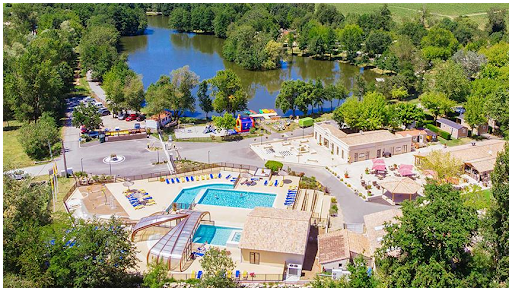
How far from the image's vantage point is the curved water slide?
27.6 meters

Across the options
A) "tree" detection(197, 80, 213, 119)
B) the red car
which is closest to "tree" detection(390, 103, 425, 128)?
"tree" detection(197, 80, 213, 119)

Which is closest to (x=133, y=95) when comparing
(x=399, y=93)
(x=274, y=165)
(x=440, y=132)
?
(x=274, y=165)

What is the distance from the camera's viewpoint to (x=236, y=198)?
3653cm

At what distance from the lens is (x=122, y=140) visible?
46562 millimetres

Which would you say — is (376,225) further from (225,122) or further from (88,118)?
(88,118)

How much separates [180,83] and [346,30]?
1721 inches

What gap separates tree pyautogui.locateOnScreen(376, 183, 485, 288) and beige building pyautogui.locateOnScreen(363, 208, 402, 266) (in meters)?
3.63

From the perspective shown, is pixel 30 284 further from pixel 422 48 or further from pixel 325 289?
pixel 422 48

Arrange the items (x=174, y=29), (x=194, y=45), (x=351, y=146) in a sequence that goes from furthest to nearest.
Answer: (x=174, y=29) → (x=194, y=45) → (x=351, y=146)

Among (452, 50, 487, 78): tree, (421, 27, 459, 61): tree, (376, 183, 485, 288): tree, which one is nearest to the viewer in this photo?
(376, 183, 485, 288): tree

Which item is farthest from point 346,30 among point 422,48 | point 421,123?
point 421,123

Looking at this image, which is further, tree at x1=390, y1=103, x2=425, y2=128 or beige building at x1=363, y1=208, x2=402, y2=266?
tree at x1=390, y1=103, x2=425, y2=128

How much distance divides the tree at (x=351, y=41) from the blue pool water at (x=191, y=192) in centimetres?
5093

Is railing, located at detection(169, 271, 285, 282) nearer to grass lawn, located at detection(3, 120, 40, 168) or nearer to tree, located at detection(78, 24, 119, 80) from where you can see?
grass lawn, located at detection(3, 120, 40, 168)
